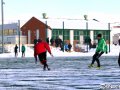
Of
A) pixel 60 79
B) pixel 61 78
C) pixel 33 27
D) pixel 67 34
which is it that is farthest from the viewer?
pixel 33 27

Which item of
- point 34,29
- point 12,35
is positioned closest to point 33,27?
point 34,29

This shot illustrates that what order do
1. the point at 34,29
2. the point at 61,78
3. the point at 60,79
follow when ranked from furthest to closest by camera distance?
the point at 34,29, the point at 61,78, the point at 60,79

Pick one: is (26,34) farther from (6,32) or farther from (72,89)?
(72,89)

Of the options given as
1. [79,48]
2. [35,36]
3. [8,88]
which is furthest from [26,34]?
[8,88]

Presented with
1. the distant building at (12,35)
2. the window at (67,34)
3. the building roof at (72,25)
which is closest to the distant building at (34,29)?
the distant building at (12,35)

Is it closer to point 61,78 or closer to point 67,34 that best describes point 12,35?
point 67,34

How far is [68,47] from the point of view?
191 feet

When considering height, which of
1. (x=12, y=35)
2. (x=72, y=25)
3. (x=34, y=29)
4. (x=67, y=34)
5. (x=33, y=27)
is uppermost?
(x=72, y=25)

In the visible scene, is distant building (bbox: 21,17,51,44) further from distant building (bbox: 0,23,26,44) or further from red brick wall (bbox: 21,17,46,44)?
distant building (bbox: 0,23,26,44)

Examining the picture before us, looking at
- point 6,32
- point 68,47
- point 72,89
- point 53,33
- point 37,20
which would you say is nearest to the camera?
point 72,89

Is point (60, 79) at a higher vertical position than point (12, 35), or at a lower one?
lower

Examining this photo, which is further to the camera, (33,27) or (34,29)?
(33,27)

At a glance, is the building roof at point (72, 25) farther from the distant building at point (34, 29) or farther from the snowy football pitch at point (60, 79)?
the snowy football pitch at point (60, 79)

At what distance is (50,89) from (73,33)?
196 ft
